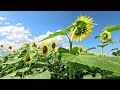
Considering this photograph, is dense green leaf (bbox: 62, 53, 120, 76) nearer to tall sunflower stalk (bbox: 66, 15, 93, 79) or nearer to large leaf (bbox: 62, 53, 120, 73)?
large leaf (bbox: 62, 53, 120, 73)

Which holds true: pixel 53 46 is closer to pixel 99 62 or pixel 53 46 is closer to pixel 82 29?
pixel 82 29

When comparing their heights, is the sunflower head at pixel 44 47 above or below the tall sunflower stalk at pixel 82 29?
below

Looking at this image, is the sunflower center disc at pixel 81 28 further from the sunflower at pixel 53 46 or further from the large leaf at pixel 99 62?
the sunflower at pixel 53 46

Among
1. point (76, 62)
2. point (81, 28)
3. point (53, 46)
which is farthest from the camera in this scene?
point (53, 46)

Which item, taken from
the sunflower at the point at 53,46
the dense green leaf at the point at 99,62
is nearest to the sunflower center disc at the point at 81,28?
the dense green leaf at the point at 99,62

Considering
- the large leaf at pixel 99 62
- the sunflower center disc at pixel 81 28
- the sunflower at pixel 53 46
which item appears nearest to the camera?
the large leaf at pixel 99 62

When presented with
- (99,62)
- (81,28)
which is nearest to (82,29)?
(81,28)

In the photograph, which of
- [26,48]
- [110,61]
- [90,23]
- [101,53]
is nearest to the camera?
[110,61]

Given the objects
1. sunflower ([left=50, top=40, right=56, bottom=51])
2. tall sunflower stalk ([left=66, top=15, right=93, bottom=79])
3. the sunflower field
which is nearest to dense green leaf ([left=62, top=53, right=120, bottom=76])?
the sunflower field
